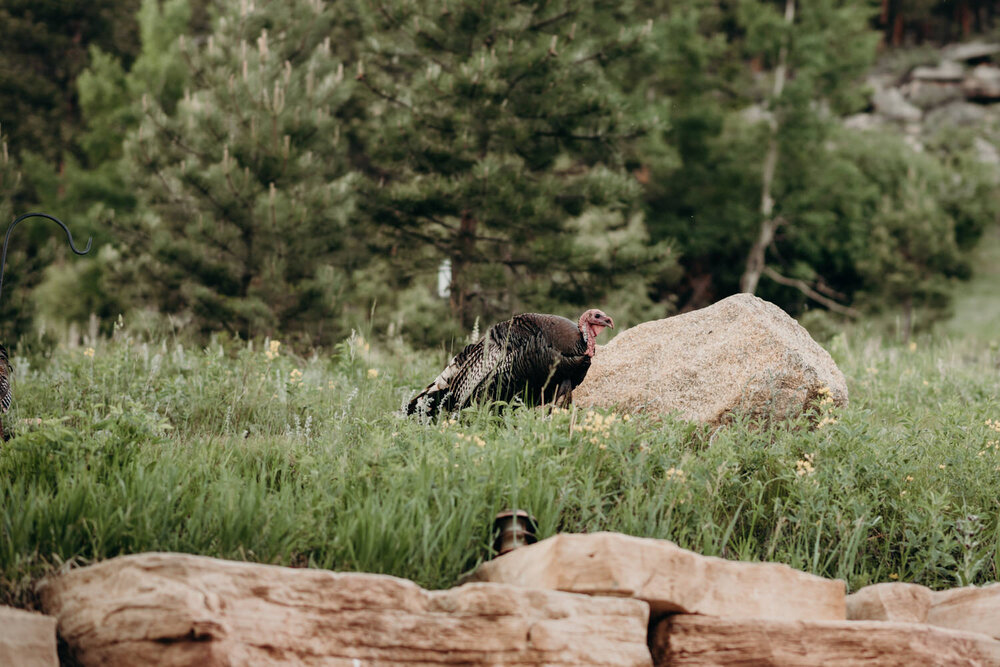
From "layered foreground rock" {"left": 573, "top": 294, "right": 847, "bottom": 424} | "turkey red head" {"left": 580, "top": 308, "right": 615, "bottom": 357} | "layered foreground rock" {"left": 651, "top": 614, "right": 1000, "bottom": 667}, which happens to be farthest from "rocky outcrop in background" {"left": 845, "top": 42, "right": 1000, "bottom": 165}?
"layered foreground rock" {"left": 651, "top": 614, "right": 1000, "bottom": 667}

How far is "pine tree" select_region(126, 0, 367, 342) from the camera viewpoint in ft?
37.4

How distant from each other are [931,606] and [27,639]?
3.75m

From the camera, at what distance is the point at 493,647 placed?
3.05 meters

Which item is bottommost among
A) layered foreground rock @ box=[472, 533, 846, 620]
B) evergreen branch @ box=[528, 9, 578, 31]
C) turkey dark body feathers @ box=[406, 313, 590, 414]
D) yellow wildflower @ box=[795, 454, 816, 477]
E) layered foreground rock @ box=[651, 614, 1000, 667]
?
layered foreground rock @ box=[651, 614, 1000, 667]

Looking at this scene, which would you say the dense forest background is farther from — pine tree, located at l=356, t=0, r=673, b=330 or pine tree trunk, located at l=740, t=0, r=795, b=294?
pine tree trunk, located at l=740, t=0, r=795, b=294

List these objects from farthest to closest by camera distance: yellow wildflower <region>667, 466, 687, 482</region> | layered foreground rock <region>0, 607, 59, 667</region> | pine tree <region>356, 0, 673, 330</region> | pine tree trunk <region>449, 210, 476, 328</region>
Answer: pine tree trunk <region>449, 210, 476, 328</region> → pine tree <region>356, 0, 673, 330</region> → yellow wildflower <region>667, 466, 687, 482</region> → layered foreground rock <region>0, 607, 59, 667</region>

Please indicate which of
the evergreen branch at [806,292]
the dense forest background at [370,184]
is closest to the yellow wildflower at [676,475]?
the dense forest background at [370,184]

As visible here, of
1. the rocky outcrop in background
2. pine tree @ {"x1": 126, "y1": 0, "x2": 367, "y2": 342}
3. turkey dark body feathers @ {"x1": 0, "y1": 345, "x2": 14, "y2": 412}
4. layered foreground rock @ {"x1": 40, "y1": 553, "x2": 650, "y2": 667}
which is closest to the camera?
layered foreground rock @ {"x1": 40, "y1": 553, "x2": 650, "y2": 667}

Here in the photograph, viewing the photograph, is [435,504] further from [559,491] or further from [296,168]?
[296,168]

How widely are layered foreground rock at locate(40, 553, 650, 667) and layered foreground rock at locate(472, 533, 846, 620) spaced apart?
0.31ft

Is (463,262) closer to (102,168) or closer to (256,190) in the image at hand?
(256,190)

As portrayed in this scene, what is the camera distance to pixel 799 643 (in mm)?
3336

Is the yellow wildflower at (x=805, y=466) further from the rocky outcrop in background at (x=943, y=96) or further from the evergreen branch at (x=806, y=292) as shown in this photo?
the rocky outcrop in background at (x=943, y=96)

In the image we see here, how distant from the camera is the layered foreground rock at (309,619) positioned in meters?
2.77
